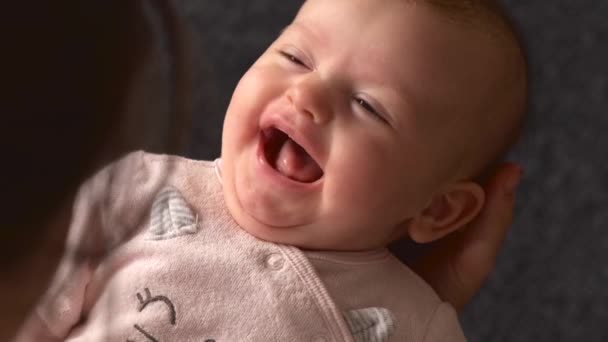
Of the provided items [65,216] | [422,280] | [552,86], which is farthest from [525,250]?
[65,216]

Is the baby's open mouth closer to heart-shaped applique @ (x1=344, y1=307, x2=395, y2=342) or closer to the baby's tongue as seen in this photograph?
Answer: the baby's tongue

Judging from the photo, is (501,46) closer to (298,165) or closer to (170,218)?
(298,165)

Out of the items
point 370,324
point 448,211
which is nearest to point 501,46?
point 448,211

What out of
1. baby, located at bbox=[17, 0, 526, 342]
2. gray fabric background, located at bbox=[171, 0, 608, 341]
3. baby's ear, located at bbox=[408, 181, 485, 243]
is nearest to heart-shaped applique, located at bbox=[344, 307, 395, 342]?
baby, located at bbox=[17, 0, 526, 342]

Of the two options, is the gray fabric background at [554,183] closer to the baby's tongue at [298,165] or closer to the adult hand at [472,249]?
the adult hand at [472,249]

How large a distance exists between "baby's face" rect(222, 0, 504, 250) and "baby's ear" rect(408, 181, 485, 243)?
0.14 ft

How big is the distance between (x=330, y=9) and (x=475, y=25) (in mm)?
151

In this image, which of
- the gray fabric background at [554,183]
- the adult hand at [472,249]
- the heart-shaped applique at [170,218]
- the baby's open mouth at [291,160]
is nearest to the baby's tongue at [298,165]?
the baby's open mouth at [291,160]

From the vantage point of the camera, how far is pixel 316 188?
2.79ft

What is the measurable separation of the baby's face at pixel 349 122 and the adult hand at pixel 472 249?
0.13 m

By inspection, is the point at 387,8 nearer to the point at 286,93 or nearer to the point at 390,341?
the point at 286,93

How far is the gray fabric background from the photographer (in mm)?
1254

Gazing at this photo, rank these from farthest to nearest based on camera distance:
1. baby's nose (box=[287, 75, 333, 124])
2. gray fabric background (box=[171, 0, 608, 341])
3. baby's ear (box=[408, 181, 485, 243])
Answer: gray fabric background (box=[171, 0, 608, 341]) → baby's ear (box=[408, 181, 485, 243]) → baby's nose (box=[287, 75, 333, 124])

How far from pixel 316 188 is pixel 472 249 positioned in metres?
0.27
